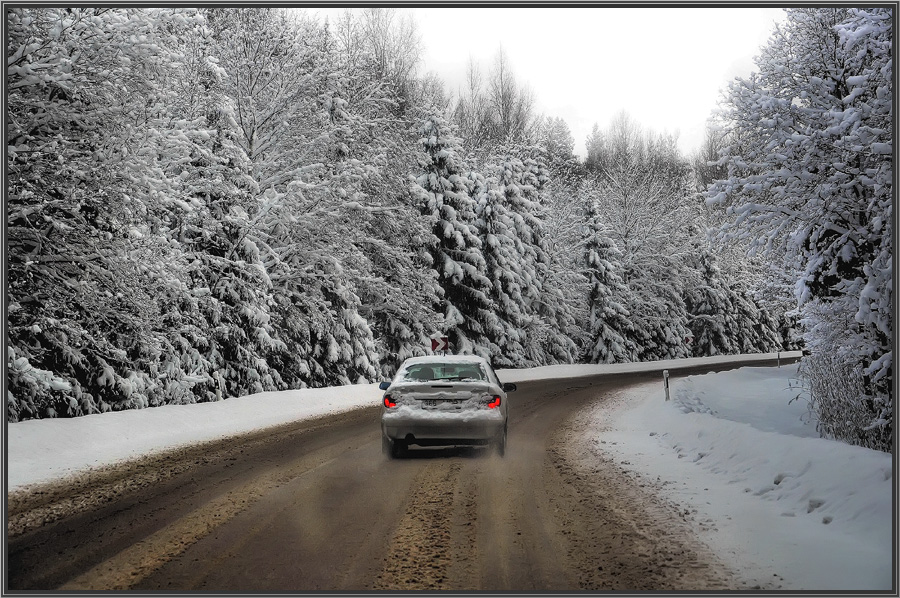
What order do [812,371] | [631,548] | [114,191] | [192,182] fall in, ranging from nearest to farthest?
[631,548], [114,191], [812,371], [192,182]

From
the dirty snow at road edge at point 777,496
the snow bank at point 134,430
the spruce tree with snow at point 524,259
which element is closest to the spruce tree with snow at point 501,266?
the spruce tree with snow at point 524,259

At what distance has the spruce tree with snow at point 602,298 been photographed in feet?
169

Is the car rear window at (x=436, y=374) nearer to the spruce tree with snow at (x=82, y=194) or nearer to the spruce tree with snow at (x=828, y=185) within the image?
the spruce tree with snow at (x=828, y=185)

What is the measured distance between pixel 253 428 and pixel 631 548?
1183cm

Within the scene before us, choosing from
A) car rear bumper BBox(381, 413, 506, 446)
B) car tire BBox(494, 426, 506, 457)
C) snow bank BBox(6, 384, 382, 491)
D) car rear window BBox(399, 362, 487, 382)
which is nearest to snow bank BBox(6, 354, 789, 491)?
snow bank BBox(6, 384, 382, 491)

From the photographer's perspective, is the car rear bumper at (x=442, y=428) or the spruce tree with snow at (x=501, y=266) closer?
the car rear bumper at (x=442, y=428)

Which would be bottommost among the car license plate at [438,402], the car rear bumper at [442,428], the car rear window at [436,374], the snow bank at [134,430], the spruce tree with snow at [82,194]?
the snow bank at [134,430]

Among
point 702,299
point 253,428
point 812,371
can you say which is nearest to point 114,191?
point 253,428

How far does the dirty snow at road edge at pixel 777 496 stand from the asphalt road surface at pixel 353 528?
1.23 feet

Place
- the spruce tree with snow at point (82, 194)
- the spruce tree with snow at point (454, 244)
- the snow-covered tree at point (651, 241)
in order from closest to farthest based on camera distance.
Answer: the spruce tree with snow at point (82, 194), the spruce tree with snow at point (454, 244), the snow-covered tree at point (651, 241)

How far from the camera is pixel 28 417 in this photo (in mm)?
13461

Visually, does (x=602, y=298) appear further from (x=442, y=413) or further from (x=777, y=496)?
(x=777, y=496)

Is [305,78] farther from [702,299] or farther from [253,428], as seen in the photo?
[702,299]

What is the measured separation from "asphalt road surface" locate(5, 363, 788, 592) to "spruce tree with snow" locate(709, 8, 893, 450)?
5254 millimetres
